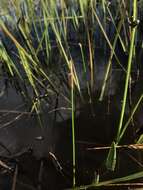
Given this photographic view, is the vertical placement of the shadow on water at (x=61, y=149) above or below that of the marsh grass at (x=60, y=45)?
below

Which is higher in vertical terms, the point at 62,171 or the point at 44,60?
the point at 44,60

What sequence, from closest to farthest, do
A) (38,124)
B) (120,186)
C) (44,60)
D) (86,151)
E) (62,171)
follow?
(120,186) < (62,171) < (86,151) < (38,124) < (44,60)

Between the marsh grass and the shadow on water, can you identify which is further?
the marsh grass

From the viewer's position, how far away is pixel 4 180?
56.9 inches

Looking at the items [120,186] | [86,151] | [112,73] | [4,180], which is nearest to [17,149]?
[4,180]

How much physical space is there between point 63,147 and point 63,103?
1.03ft

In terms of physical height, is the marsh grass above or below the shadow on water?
above

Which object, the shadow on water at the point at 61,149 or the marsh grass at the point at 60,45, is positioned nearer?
the shadow on water at the point at 61,149

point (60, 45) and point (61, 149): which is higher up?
point (60, 45)

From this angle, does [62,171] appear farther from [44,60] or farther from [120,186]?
[44,60]

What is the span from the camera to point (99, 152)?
1512 millimetres

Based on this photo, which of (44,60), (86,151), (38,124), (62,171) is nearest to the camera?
(62,171)

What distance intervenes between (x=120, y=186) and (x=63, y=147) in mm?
375

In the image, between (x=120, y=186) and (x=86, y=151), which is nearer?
(x=120, y=186)
